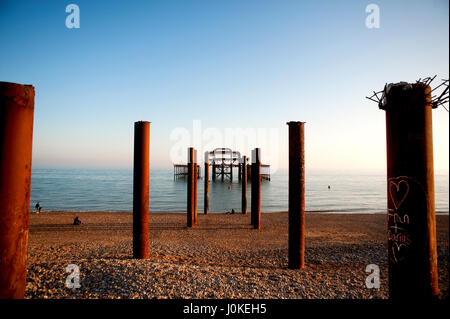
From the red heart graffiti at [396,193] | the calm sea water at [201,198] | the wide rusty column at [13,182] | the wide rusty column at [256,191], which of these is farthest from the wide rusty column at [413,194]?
the calm sea water at [201,198]

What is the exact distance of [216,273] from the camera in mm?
4941

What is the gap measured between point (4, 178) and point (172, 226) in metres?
10.9

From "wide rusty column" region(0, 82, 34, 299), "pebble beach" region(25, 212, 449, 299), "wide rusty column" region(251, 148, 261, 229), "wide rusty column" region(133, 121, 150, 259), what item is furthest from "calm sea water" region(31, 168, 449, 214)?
"wide rusty column" region(0, 82, 34, 299)

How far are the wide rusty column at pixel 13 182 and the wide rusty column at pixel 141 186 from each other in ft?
11.4

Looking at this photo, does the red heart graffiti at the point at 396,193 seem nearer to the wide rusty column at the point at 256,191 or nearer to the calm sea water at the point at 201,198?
the wide rusty column at the point at 256,191

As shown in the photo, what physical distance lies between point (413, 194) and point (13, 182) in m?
3.83

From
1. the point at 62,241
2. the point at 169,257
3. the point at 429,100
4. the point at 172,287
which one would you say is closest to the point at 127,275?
the point at 172,287

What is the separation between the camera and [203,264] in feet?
19.9

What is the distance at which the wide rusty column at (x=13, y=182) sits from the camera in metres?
2.13

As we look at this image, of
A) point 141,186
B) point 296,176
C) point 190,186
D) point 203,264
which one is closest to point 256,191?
point 190,186

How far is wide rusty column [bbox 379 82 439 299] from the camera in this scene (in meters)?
2.79

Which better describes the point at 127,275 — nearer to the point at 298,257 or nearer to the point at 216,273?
the point at 216,273
